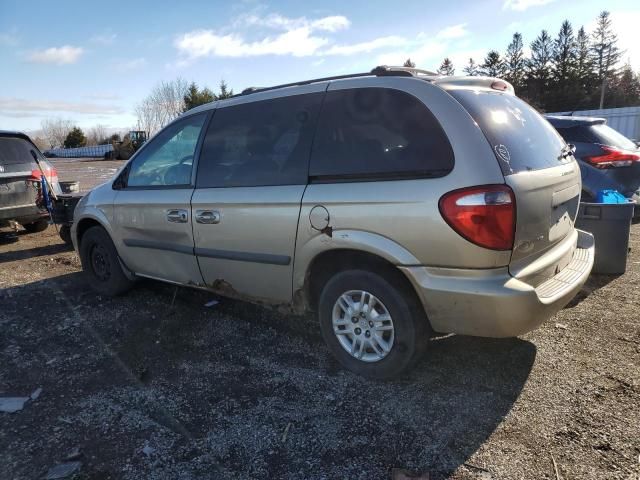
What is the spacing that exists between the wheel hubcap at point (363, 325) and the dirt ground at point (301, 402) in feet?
0.69

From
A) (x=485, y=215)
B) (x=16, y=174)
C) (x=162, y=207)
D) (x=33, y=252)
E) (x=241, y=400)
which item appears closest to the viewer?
(x=485, y=215)

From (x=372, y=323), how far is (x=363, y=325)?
0.25 ft

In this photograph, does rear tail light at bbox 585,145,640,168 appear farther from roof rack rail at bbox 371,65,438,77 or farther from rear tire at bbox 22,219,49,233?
rear tire at bbox 22,219,49,233

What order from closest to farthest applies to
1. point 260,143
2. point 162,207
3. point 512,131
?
point 512,131, point 260,143, point 162,207

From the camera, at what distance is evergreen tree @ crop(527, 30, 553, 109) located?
6100 centimetres

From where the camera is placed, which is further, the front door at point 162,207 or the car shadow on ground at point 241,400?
the front door at point 162,207

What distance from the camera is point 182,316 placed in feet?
14.8

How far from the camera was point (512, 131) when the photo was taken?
2936mm

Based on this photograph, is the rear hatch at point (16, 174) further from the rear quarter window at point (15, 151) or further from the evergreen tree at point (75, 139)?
the evergreen tree at point (75, 139)

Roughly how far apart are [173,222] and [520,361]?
2.96 meters

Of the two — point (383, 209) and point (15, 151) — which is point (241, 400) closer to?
point (383, 209)

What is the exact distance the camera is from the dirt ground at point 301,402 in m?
2.45

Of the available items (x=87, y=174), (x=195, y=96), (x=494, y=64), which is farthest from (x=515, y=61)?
(x=87, y=174)

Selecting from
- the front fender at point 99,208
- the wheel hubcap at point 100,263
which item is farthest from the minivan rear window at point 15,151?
the wheel hubcap at point 100,263
